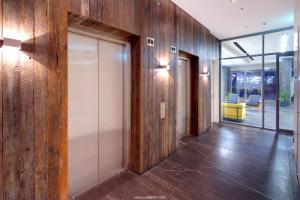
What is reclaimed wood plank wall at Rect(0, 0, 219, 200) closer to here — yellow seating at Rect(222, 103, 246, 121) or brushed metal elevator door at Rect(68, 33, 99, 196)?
brushed metal elevator door at Rect(68, 33, 99, 196)

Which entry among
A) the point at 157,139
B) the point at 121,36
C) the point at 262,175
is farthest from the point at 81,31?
the point at 262,175

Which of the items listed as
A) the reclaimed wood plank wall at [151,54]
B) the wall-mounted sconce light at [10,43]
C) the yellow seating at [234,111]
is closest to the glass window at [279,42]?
the yellow seating at [234,111]

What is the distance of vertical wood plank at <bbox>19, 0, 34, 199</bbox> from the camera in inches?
72.4

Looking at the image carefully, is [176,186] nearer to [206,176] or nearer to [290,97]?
[206,176]

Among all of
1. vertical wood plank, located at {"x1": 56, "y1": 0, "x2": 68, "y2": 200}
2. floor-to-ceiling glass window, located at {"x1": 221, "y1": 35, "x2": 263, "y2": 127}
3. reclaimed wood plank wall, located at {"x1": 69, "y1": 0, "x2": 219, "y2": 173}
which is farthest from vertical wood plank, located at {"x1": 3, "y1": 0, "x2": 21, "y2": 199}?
floor-to-ceiling glass window, located at {"x1": 221, "y1": 35, "x2": 263, "y2": 127}

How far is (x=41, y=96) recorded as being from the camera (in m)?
1.98

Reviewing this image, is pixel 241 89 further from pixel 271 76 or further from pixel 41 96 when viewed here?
pixel 41 96

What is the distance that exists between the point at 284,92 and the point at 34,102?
25.0ft

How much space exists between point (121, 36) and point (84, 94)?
132cm

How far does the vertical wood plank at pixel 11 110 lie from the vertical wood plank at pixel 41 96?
171 mm

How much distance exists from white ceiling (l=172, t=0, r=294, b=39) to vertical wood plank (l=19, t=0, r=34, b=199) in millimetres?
3428

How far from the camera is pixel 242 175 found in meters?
3.29

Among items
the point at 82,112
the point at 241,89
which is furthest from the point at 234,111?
the point at 82,112

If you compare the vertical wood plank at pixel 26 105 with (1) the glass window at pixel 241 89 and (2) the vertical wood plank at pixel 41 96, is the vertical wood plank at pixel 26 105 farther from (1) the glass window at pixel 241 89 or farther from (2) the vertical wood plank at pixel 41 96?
(1) the glass window at pixel 241 89
